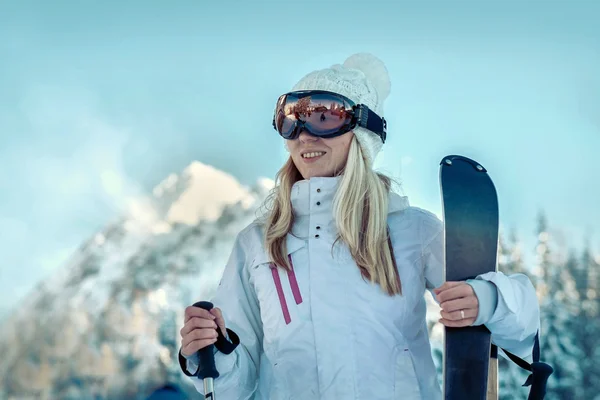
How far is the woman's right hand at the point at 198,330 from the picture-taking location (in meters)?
1.62

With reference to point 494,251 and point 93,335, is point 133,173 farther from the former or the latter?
point 494,251

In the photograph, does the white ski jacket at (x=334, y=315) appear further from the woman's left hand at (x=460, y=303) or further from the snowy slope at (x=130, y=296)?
the snowy slope at (x=130, y=296)

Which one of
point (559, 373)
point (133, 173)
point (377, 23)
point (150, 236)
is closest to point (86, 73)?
point (133, 173)

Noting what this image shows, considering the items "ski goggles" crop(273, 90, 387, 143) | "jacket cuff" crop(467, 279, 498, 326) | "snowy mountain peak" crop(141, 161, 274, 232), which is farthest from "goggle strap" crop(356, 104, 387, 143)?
"snowy mountain peak" crop(141, 161, 274, 232)

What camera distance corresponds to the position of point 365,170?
190 centimetres

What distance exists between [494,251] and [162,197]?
11911 millimetres

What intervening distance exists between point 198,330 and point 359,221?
481 mm

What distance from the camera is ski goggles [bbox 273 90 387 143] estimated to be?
6.24 ft

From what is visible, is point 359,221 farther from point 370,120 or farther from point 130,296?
point 130,296

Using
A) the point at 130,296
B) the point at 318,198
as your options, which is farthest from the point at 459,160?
the point at 130,296

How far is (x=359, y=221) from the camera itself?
182cm

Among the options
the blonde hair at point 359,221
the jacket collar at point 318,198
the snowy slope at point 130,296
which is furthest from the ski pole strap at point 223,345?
the snowy slope at point 130,296

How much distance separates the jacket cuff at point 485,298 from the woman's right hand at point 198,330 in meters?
0.57

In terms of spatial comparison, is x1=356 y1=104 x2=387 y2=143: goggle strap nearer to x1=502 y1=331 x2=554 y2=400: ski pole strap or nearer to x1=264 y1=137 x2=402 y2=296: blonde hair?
x1=264 y1=137 x2=402 y2=296: blonde hair
